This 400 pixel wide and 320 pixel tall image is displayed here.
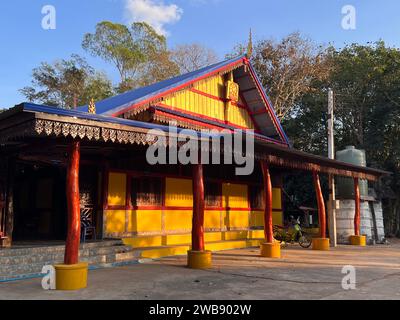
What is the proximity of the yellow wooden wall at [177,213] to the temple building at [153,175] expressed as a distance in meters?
0.04

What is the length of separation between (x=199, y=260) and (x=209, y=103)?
758 cm

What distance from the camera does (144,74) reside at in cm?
3916

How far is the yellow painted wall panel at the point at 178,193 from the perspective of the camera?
13641mm

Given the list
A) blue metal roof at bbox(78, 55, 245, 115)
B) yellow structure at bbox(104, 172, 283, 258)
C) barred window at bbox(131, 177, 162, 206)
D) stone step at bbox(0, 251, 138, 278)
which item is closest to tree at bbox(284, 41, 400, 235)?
yellow structure at bbox(104, 172, 283, 258)

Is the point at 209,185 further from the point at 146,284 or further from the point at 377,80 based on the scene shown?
the point at 377,80

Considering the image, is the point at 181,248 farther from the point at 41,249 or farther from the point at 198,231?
the point at 41,249

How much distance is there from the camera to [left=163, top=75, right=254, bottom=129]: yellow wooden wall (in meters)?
14.1

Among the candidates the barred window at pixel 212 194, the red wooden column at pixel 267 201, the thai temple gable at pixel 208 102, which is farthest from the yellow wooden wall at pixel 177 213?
the red wooden column at pixel 267 201

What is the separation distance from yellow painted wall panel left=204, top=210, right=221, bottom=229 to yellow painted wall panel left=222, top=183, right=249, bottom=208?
670mm

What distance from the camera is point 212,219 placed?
50.2 feet

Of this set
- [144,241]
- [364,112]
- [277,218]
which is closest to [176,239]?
[144,241]
